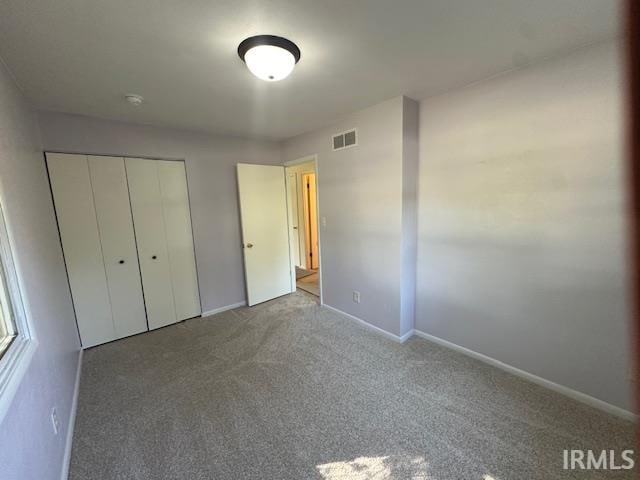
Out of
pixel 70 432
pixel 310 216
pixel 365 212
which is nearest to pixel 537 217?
pixel 365 212

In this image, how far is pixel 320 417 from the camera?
1.73 meters

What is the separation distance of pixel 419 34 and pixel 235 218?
2.76 metres

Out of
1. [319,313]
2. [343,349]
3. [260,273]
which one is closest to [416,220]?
[343,349]

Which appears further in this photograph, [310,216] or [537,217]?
[310,216]

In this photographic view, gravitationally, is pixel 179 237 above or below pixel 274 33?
below

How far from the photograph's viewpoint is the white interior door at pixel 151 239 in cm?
280

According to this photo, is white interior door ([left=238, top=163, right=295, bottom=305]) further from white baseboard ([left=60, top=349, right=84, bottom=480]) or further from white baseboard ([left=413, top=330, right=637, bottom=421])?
white baseboard ([left=413, top=330, right=637, bottom=421])

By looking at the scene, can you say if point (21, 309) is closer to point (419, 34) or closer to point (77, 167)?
point (77, 167)

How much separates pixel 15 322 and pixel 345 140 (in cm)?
270

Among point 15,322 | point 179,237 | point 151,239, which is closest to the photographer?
point 15,322

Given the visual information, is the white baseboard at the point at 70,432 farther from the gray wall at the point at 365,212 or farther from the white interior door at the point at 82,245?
the gray wall at the point at 365,212

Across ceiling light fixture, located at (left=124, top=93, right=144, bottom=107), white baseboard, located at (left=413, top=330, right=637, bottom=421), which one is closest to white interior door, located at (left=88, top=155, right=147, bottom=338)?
ceiling light fixture, located at (left=124, top=93, right=144, bottom=107)

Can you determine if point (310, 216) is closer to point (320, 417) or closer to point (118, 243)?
point (118, 243)

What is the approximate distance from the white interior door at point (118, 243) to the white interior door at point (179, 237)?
34 centimetres
